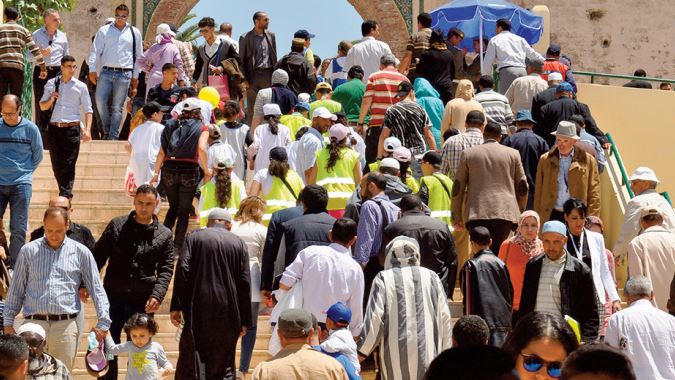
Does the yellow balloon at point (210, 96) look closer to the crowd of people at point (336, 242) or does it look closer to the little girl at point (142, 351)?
the crowd of people at point (336, 242)

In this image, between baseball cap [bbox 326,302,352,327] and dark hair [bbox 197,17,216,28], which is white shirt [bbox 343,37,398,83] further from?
baseball cap [bbox 326,302,352,327]

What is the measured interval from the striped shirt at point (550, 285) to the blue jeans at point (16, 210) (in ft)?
15.5

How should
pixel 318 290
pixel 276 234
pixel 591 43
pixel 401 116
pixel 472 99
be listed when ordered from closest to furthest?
pixel 318 290, pixel 276 234, pixel 401 116, pixel 472 99, pixel 591 43

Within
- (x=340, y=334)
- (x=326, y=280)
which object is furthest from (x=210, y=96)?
(x=340, y=334)

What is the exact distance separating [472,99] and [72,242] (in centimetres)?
646

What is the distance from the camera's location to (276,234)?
35.0 ft

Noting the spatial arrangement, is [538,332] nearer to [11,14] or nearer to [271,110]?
[271,110]

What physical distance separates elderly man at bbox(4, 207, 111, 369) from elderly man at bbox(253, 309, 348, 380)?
2.15m

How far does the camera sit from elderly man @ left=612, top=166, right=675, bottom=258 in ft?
40.5

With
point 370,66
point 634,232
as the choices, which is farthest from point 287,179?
point 370,66

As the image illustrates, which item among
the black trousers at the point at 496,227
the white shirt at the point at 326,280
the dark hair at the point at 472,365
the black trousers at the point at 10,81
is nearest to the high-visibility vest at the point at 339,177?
the black trousers at the point at 496,227

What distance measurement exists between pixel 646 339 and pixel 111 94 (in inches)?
394

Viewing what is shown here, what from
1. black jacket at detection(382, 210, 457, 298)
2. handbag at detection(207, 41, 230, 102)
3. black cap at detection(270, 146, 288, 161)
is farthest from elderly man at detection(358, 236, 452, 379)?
handbag at detection(207, 41, 230, 102)

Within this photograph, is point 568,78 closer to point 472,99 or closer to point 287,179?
point 472,99
